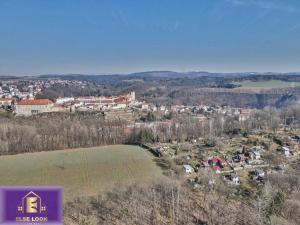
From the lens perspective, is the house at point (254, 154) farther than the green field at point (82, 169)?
Yes

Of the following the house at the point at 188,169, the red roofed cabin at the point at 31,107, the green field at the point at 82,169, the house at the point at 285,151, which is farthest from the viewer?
the red roofed cabin at the point at 31,107

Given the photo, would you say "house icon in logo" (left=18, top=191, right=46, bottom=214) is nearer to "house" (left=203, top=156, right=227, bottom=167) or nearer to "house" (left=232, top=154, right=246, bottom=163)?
"house" (left=203, top=156, right=227, bottom=167)

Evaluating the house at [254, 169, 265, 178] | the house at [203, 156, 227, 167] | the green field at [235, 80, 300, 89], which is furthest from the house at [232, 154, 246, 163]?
the green field at [235, 80, 300, 89]

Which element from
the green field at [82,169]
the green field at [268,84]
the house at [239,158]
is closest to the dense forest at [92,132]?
the green field at [82,169]

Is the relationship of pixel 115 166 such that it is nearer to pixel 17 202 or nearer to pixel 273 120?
pixel 17 202

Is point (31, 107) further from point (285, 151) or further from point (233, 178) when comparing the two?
point (233, 178)

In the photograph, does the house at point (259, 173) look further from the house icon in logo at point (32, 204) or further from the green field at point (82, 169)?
the house icon in logo at point (32, 204)

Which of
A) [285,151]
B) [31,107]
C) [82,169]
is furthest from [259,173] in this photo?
[31,107]

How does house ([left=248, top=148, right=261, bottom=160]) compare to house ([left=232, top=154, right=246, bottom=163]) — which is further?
house ([left=248, top=148, right=261, bottom=160])
